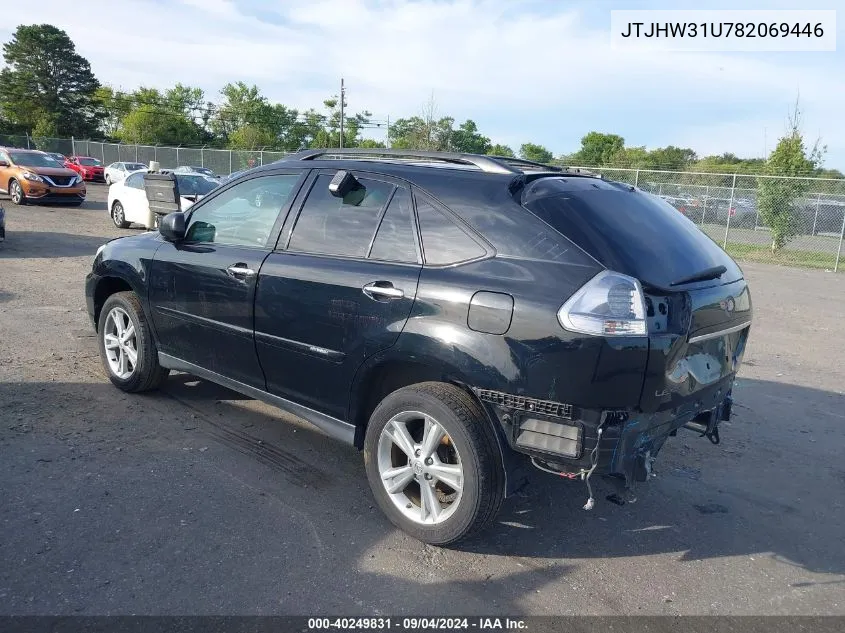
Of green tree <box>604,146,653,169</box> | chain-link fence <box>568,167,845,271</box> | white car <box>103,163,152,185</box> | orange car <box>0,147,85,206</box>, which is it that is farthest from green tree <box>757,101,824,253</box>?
green tree <box>604,146,653,169</box>

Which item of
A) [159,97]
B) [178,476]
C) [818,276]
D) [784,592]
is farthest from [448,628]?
[159,97]

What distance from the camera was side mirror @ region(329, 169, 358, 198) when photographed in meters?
3.81

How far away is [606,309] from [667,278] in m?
0.42

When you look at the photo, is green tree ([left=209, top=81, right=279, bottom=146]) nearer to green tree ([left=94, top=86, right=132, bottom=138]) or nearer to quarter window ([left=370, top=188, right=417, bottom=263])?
green tree ([left=94, top=86, right=132, bottom=138])

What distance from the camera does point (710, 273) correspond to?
11.1ft

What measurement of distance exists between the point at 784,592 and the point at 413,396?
193cm

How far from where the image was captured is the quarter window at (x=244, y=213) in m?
4.23

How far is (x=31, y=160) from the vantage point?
21.2m

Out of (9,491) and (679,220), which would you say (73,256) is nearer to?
(9,491)

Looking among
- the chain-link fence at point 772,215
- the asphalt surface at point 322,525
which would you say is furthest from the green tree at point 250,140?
the asphalt surface at point 322,525

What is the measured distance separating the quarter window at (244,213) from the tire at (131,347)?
81cm

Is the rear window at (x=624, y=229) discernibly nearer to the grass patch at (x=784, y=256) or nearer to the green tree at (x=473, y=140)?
the grass patch at (x=784, y=256)

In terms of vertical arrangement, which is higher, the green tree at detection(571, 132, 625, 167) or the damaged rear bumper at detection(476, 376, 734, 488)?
the green tree at detection(571, 132, 625, 167)

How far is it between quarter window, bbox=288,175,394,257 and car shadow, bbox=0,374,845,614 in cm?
137
